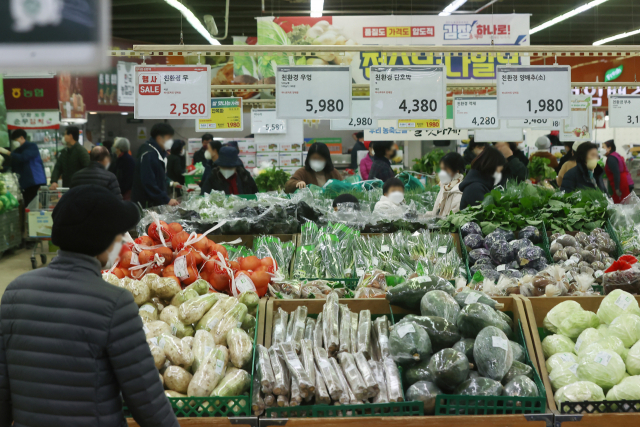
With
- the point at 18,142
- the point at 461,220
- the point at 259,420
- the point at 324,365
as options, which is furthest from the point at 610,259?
the point at 18,142

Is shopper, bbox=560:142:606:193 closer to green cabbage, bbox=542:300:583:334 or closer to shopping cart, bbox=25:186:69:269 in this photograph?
green cabbage, bbox=542:300:583:334

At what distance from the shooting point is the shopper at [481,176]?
5160mm

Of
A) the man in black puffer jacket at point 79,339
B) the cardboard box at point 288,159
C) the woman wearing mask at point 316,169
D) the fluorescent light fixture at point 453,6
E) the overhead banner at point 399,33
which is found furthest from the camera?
the cardboard box at point 288,159

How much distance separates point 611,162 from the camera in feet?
30.2

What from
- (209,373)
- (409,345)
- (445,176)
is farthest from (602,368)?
(445,176)

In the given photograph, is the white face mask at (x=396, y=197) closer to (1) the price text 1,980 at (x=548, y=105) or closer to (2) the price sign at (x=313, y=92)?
(2) the price sign at (x=313, y=92)

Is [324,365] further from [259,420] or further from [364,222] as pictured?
[364,222]

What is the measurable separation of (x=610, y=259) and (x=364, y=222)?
5.64 ft

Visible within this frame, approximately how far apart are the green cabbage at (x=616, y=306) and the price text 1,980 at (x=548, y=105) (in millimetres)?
3194

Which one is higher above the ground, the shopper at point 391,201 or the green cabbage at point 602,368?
the shopper at point 391,201

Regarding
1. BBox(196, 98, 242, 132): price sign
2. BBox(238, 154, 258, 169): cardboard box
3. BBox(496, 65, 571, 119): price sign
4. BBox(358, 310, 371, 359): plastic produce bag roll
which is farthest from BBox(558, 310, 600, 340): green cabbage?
BBox(238, 154, 258, 169): cardboard box

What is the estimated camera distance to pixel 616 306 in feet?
9.02

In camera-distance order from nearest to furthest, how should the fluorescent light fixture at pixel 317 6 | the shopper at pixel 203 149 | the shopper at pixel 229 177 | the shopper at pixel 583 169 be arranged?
the shopper at pixel 229 177 < the shopper at pixel 583 169 < the fluorescent light fixture at pixel 317 6 < the shopper at pixel 203 149

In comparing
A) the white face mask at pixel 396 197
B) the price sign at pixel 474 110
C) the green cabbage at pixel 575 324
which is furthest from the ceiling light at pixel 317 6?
the green cabbage at pixel 575 324
